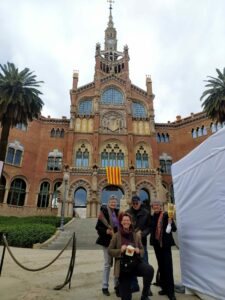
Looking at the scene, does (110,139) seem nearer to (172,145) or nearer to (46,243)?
(172,145)

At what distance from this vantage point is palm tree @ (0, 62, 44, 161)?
22.7 meters

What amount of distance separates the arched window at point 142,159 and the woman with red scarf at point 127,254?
30908mm

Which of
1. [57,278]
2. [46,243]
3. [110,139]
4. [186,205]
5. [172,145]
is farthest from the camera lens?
[172,145]

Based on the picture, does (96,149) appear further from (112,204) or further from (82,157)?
(112,204)

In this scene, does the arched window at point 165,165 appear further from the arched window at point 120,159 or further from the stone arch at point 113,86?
the stone arch at point 113,86

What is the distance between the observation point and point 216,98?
26062mm

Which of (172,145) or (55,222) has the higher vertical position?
(172,145)

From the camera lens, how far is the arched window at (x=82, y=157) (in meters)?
35.0

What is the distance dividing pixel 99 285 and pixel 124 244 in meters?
2.33

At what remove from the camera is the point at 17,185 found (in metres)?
34.2

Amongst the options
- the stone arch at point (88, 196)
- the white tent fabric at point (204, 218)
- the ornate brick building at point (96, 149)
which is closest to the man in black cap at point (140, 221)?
the white tent fabric at point (204, 218)

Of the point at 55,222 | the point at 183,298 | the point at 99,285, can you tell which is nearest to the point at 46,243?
the point at 55,222

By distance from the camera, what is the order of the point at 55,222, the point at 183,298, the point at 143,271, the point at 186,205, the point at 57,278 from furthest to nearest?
the point at 55,222 → the point at 57,278 → the point at 186,205 → the point at 183,298 → the point at 143,271

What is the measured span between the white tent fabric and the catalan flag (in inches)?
1029
